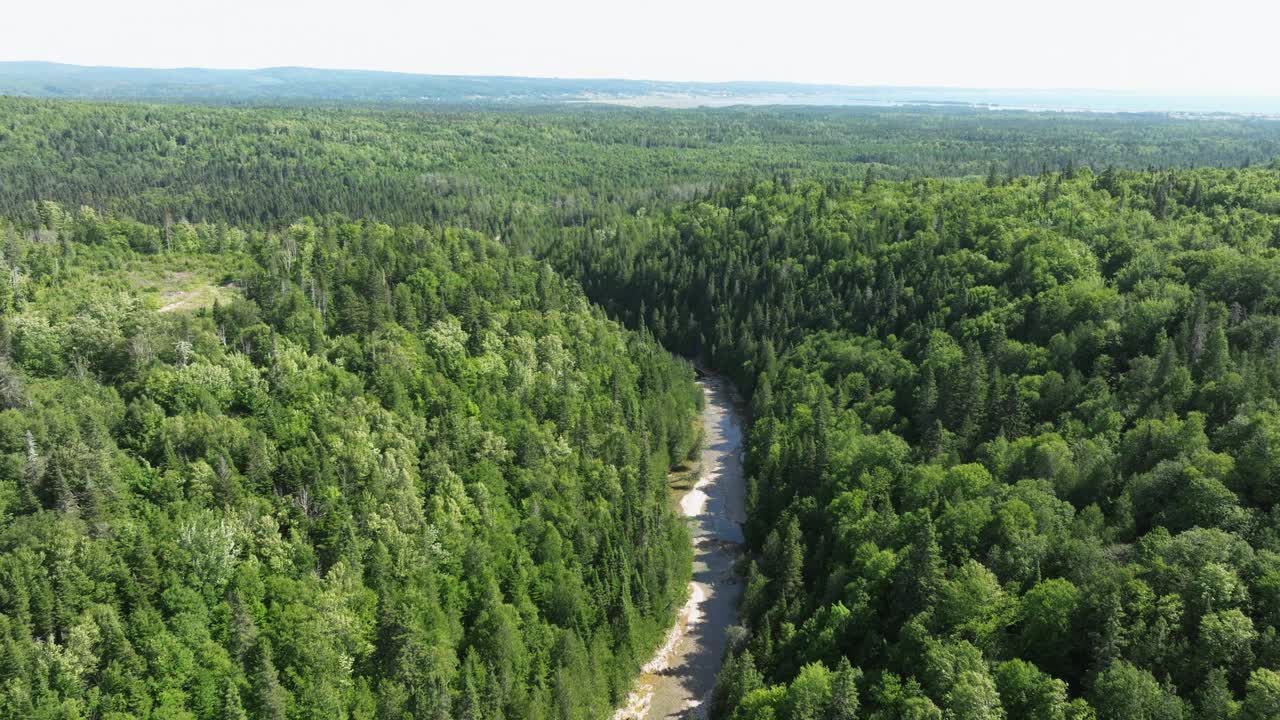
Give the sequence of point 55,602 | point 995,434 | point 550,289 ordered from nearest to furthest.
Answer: point 55,602 < point 995,434 < point 550,289

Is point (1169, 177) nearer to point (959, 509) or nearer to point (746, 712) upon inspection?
point (959, 509)

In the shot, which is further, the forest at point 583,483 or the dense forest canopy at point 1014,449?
the forest at point 583,483

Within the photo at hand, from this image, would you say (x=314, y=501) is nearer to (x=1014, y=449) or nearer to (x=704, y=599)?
(x=704, y=599)

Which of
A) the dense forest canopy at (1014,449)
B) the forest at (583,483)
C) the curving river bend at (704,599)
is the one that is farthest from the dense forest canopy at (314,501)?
the dense forest canopy at (1014,449)

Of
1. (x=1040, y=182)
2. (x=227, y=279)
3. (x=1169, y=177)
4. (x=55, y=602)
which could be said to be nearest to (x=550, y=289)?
(x=227, y=279)

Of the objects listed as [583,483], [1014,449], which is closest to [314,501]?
[583,483]

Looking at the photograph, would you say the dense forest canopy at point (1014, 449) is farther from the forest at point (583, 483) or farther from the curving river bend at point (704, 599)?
the curving river bend at point (704, 599)
